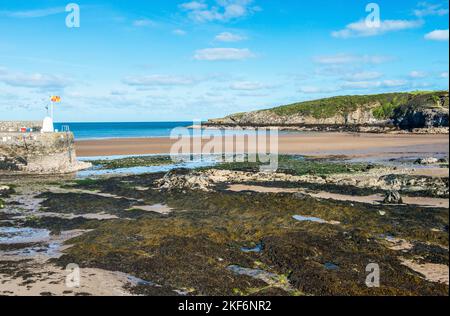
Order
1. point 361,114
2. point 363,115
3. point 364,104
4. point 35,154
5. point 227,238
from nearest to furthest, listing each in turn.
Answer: point 227,238 → point 35,154 → point 363,115 → point 361,114 → point 364,104

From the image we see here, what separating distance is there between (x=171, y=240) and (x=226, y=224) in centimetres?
272

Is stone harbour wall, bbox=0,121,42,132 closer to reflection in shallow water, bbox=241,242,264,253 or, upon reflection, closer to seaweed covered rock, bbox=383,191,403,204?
reflection in shallow water, bbox=241,242,264,253

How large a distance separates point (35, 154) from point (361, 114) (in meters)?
95.7

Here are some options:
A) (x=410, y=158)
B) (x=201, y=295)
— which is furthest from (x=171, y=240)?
(x=410, y=158)

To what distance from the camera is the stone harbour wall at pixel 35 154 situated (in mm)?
31984

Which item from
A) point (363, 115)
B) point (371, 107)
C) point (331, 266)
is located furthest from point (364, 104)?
point (331, 266)

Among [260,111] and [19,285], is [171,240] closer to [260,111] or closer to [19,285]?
[19,285]

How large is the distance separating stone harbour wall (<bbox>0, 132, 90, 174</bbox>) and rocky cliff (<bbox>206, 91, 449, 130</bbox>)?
207 ft

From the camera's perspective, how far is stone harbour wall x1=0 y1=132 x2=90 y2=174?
31984 mm

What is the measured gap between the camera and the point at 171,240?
1309 cm

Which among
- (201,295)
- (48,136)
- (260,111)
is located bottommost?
(201,295)

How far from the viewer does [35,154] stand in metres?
33.0

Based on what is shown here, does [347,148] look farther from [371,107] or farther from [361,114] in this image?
[371,107]
